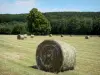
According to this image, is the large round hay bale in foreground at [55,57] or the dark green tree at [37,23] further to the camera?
the dark green tree at [37,23]

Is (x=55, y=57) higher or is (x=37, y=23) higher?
(x=55, y=57)

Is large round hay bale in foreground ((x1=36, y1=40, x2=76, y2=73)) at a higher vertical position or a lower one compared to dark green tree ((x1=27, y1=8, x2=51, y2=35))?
higher

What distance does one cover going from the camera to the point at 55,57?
14414mm

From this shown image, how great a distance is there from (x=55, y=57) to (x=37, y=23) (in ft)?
196

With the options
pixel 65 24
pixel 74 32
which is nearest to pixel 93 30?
pixel 74 32

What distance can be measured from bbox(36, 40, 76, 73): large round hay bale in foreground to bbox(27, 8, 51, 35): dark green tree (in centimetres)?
5687

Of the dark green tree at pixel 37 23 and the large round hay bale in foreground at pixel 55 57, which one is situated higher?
the large round hay bale in foreground at pixel 55 57

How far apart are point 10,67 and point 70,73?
3385mm

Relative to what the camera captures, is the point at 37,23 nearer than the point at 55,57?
No

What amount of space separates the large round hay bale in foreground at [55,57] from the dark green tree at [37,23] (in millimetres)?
56871

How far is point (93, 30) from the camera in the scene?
88688 millimetres

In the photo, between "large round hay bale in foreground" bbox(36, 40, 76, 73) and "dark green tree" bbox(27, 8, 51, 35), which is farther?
"dark green tree" bbox(27, 8, 51, 35)

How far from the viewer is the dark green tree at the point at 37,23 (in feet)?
238

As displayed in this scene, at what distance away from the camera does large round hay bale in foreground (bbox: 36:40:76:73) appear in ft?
46.5
